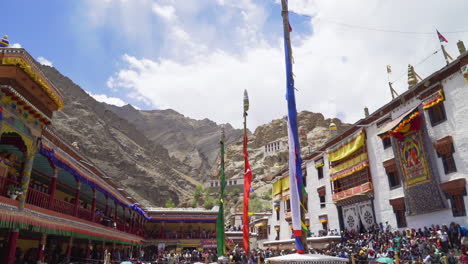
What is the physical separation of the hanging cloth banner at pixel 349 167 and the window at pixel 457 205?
283 inches

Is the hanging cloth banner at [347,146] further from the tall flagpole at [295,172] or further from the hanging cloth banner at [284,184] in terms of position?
the tall flagpole at [295,172]

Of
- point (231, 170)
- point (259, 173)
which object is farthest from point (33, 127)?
point (231, 170)

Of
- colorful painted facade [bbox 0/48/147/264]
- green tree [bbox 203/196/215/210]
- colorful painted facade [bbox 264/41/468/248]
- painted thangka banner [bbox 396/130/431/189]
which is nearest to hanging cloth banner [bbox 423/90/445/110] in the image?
colorful painted facade [bbox 264/41/468/248]

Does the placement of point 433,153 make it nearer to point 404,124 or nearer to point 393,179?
point 404,124

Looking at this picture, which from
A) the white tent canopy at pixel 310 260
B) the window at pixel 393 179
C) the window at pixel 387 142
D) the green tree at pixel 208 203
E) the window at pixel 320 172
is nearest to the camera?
the white tent canopy at pixel 310 260

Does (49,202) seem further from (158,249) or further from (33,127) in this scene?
(158,249)

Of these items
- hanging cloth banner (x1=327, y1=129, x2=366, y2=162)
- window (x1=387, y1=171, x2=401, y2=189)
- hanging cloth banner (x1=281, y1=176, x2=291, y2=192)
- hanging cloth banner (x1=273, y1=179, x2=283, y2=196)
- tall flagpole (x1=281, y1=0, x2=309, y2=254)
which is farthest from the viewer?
hanging cloth banner (x1=273, y1=179, x2=283, y2=196)

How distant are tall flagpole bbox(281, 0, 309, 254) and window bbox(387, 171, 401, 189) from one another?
15635 mm

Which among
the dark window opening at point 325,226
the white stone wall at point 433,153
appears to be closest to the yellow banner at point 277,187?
the white stone wall at point 433,153

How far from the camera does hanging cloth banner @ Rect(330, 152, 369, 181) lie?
24.4m

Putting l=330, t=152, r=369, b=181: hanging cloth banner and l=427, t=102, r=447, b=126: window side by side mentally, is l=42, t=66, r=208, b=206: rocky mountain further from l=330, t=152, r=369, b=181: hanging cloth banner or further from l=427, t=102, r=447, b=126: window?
l=427, t=102, r=447, b=126: window

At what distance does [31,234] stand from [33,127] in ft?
27.0

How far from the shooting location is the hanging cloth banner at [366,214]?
23745 mm

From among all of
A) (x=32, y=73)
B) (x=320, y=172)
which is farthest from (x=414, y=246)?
(x=32, y=73)
